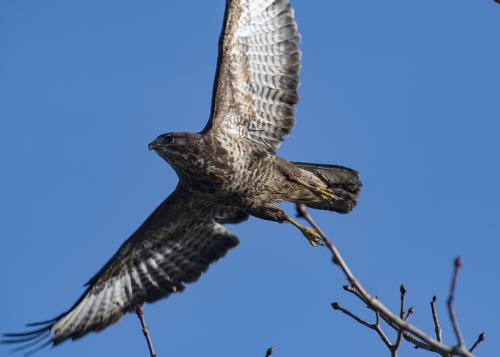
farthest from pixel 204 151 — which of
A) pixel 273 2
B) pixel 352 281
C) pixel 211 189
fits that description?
pixel 352 281

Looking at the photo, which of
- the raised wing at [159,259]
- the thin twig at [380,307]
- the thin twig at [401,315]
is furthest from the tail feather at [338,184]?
the thin twig at [380,307]

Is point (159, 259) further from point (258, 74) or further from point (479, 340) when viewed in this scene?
point (479, 340)

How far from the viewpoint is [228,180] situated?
31.1 feet

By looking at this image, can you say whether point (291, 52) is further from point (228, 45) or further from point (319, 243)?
point (319, 243)

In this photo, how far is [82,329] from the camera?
9.91m

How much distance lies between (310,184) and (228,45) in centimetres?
206

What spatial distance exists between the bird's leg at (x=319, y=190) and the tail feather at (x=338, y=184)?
120mm

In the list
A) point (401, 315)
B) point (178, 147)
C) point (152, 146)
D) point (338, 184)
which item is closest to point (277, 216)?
point (338, 184)

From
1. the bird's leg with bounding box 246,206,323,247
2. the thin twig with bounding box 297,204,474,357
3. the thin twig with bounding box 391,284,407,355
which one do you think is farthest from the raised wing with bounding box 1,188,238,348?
the thin twig with bounding box 297,204,474,357

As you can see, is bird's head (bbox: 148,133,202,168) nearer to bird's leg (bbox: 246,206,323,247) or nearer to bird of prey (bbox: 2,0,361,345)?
bird of prey (bbox: 2,0,361,345)

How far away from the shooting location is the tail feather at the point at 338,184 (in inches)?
409

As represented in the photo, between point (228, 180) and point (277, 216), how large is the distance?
→ 0.85m

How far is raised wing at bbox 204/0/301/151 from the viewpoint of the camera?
995cm

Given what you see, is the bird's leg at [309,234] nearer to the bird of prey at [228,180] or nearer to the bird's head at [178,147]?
the bird of prey at [228,180]
